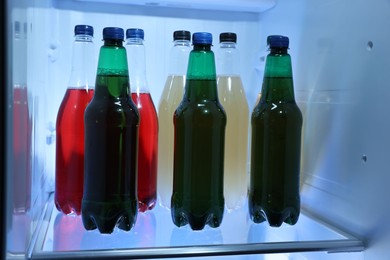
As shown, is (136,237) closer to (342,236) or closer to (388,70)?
(342,236)

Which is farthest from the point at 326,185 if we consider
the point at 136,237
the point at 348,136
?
the point at 136,237

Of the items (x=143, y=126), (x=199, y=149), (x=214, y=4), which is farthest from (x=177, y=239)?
(x=214, y=4)

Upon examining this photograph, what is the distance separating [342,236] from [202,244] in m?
0.26

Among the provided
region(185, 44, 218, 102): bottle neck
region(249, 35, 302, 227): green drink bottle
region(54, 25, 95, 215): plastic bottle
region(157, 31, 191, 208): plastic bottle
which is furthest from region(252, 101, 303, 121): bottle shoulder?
region(54, 25, 95, 215): plastic bottle

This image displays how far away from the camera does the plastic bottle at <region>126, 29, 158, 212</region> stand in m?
0.90

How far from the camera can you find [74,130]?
924 mm

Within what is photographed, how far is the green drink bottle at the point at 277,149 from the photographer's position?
2.73 ft

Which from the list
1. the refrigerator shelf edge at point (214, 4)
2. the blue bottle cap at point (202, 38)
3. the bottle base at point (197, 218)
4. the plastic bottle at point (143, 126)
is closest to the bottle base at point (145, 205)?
the plastic bottle at point (143, 126)

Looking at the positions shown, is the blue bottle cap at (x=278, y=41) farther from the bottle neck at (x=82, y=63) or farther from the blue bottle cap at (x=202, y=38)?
the bottle neck at (x=82, y=63)

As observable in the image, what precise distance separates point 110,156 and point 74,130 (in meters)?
0.21

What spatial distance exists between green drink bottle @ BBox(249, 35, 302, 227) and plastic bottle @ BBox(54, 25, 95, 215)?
34 cm

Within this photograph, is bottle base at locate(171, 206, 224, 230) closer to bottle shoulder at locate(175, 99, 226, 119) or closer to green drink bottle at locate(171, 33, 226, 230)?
green drink bottle at locate(171, 33, 226, 230)

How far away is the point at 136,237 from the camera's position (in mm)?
772

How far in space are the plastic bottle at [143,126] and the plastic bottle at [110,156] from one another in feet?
0.41
